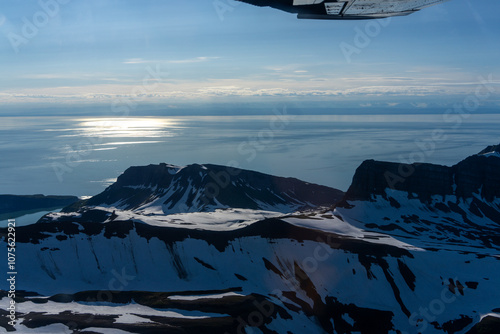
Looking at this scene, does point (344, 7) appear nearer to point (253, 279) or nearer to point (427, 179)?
point (253, 279)

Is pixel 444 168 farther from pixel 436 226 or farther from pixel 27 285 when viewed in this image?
pixel 27 285

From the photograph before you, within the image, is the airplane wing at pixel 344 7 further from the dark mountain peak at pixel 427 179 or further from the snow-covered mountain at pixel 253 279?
the dark mountain peak at pixel 427 179

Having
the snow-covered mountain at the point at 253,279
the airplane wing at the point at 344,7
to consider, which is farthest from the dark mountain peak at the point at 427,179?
the airplane wing at the point at 344,7

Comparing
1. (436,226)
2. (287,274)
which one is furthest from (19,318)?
(436,226)

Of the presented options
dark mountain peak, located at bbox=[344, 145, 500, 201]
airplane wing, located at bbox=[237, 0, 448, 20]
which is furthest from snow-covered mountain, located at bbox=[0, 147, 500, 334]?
airplane wing, located at bbox=[237, 0, 448, 20]

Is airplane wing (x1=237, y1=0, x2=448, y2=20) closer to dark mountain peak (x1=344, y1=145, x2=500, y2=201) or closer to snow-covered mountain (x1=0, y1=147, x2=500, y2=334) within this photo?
snow-covered mountain (x1=0, y1=147, x2=500, y2=334)
